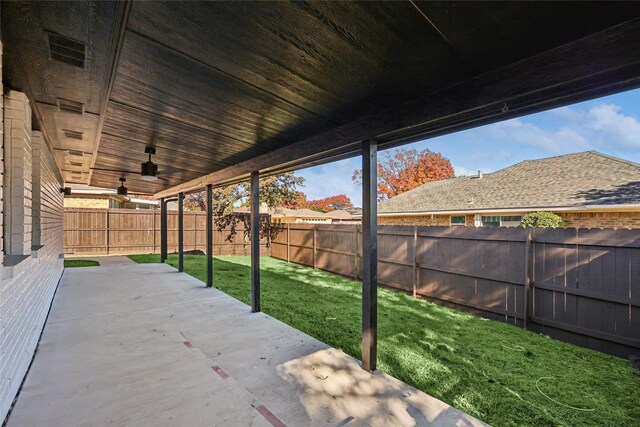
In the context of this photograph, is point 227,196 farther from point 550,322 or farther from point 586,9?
point 586,9

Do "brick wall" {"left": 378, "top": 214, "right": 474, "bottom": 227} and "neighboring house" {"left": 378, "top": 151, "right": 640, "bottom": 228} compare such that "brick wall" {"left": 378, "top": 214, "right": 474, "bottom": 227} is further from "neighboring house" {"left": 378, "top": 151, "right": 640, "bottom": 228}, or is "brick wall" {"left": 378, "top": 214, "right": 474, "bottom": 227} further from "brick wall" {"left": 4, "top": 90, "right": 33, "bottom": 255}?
"brick wall" {"left": 4, "top": 90, "right": 33, "bottom": 255}

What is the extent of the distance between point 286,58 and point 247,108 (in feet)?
3.11

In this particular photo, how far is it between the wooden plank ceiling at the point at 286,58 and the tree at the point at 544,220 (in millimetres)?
7619

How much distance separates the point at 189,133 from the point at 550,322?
531 cm

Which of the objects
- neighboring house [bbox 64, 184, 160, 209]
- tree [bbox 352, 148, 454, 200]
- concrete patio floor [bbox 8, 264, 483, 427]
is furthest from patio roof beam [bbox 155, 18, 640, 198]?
tree [bbox 352, 148, 454, 200]

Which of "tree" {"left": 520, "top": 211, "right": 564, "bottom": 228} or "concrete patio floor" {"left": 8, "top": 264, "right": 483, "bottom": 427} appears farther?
"tree" {"left": 520, "top": 211, "right": 564, "bottom": 228}

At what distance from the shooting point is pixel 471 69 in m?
1.93

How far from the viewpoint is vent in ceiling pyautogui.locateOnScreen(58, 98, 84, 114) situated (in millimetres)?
2797

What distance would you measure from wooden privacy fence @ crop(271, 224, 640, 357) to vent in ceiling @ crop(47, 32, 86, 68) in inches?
212

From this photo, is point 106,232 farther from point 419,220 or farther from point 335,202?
point 335,202

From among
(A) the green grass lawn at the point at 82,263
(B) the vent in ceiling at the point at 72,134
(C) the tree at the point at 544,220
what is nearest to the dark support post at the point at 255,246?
(B) the vent in ceiling at the point at 72,134

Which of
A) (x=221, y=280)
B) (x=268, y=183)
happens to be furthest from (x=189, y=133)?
(x=268, y=183)

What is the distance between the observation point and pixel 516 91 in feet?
6.02

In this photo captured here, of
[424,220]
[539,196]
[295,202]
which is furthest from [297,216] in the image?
[539,196]
